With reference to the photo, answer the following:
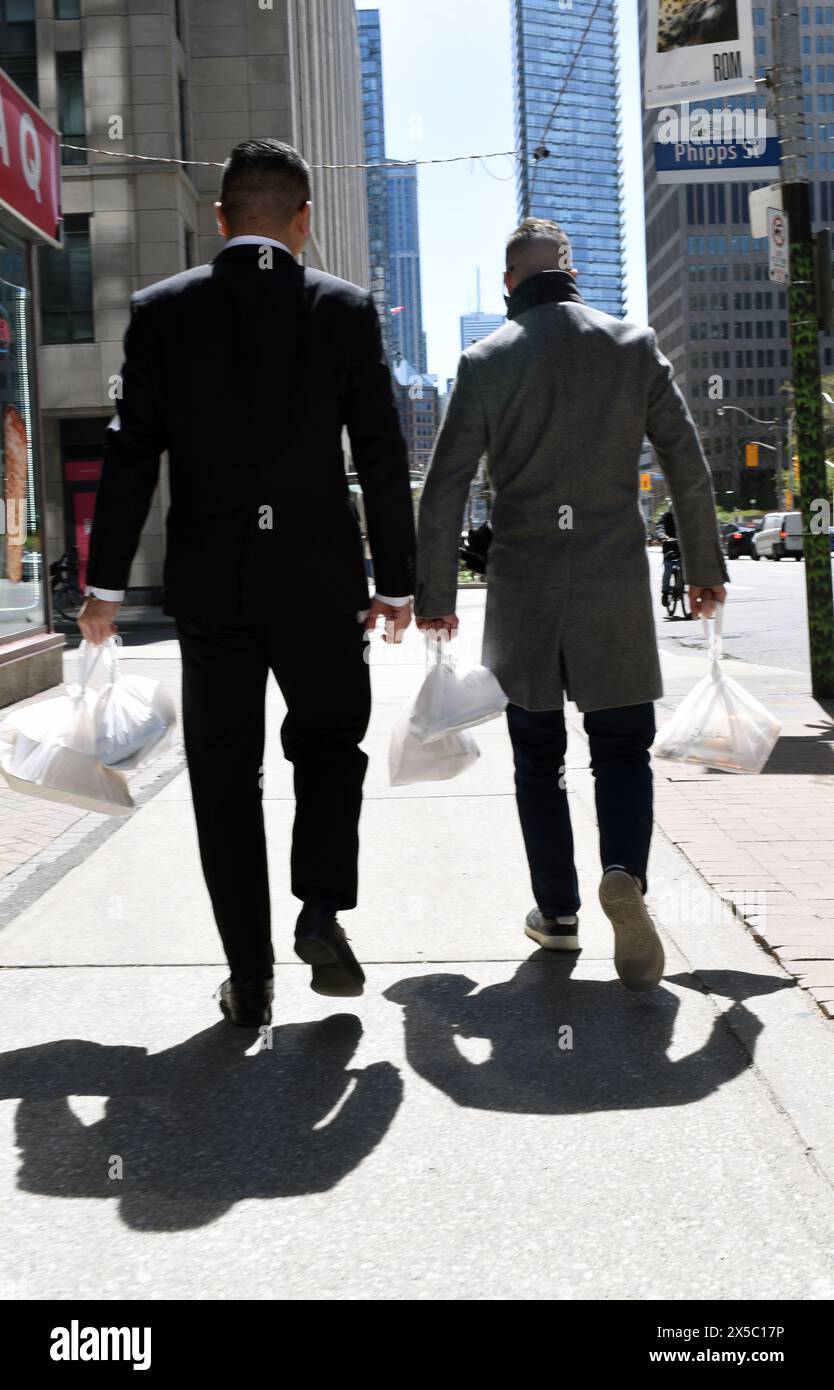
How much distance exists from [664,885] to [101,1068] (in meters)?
2.13

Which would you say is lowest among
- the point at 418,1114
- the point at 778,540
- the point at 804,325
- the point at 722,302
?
the point at 418,1114

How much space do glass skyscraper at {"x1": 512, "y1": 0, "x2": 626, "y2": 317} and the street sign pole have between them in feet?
183

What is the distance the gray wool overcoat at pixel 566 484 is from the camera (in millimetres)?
3906

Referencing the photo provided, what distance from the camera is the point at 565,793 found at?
4105mm

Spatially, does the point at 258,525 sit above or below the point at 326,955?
above

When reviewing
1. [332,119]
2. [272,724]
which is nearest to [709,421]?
[332,119]

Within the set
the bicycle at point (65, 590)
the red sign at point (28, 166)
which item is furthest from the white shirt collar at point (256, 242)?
the bicycle at point (65, 590)

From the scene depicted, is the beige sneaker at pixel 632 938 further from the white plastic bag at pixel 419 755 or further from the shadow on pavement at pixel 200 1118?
the shadow on pavement at pixel 200 1118

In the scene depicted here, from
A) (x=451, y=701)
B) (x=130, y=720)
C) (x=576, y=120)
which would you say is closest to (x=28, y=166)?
(x=130, y=720)

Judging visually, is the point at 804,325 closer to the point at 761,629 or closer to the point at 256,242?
the point at 256,242

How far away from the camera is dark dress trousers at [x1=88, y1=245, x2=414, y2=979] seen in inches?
137

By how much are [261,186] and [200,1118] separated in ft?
7.04

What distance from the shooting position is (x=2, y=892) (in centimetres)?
508
